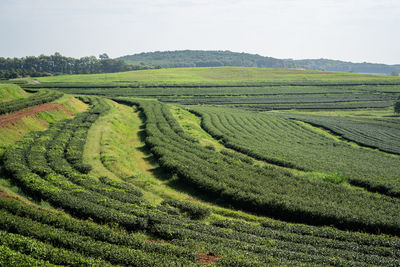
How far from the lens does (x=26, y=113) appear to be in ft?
139

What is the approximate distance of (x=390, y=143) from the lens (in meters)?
52.5

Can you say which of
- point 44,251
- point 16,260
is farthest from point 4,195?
point 16,260

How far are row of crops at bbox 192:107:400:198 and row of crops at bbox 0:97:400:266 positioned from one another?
9.41 meters

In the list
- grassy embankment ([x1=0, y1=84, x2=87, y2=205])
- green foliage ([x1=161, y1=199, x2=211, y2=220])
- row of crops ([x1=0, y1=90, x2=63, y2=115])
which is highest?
row of crops ([x1=0, y1=90, x2=63, y2=115])

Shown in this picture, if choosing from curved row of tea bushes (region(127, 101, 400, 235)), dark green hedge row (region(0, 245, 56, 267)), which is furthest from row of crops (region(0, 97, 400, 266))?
curved row of tea bushes (region(127, 101, 400, 235))

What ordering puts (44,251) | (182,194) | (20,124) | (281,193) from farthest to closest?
(20,124)
(182,194)
(281,193)
(44,251)

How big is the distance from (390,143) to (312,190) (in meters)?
35.1

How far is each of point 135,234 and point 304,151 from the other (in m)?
31.8

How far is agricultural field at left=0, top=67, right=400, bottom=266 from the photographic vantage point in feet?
51.5

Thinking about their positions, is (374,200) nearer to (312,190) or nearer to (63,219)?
(312,190)

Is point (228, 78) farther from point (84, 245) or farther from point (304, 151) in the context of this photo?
point (84, 245)

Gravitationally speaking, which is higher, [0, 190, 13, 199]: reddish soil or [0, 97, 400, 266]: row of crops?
[0, 190, 13, 199]: reddish soil

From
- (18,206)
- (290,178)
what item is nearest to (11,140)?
(18,206)

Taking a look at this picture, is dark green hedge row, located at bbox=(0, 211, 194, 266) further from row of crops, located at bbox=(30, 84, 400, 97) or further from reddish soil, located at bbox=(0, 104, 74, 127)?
row of crops, located at bbox=(30, 84, 400, 97)
